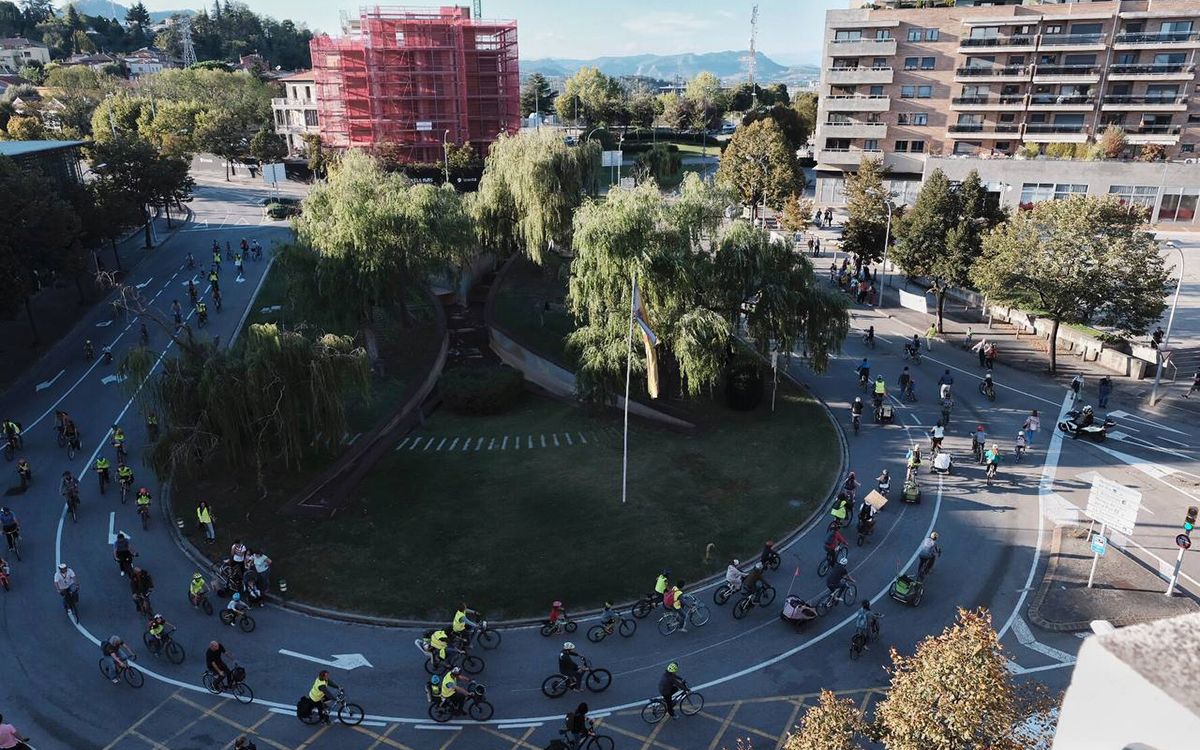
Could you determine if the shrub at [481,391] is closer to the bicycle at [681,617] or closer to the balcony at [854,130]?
the bicycle at [681,617]

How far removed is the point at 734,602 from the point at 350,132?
2895 inches

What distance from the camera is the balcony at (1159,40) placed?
62781 mm

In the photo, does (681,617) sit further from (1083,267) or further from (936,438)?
(1083,267)

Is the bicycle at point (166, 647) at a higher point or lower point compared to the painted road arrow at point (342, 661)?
higher

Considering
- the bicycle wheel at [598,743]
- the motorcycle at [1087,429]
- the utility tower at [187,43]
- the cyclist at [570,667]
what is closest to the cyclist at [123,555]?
the cyclist at [570,667]

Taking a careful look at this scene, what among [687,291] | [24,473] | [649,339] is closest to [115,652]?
[24,473]

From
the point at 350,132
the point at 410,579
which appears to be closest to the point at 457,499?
the point at 410,579

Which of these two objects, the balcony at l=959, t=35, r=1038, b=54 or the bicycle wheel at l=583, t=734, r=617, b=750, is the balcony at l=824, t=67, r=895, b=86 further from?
the bicycle wheel at l=583, t=734, r=617, b=750

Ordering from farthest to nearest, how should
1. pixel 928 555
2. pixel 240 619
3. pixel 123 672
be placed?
pixel 928 555
pixel 240 619
pixel 123 672

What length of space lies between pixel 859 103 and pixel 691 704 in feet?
225

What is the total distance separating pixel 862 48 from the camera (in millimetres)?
70812

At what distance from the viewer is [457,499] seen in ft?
80.9

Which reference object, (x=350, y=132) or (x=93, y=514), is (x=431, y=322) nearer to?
(x=93, y=514)

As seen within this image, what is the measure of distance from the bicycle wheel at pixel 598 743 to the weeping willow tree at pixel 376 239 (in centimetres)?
2226
